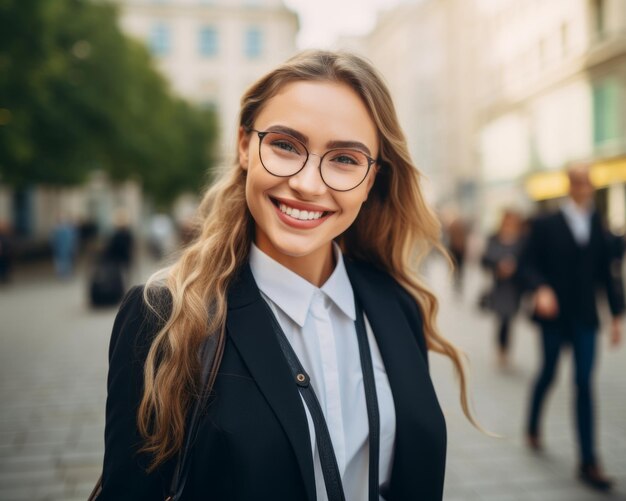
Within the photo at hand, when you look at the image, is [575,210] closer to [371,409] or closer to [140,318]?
[371,409]

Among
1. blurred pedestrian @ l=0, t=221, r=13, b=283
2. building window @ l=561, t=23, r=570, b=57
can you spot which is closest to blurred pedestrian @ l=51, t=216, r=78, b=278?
blurred pedestrian @ l=0, t=221, r=13, b=283

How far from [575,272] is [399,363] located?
2.77m

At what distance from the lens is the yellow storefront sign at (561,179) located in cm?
2045

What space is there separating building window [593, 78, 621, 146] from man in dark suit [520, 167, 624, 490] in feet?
62.1

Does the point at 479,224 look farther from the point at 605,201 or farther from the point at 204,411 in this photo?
the point at 204,411

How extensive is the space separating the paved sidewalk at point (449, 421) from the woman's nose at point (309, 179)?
2.75 metres

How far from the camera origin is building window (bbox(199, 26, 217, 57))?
A: 5231 cm

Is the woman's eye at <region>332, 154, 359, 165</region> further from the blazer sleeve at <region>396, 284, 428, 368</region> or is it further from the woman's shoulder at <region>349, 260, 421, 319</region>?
the blazer sleeve at <region>396, 284, 428, 368</region>

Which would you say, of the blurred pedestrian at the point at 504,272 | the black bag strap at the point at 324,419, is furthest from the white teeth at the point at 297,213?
the blurred pedestrian at the point at 504,272

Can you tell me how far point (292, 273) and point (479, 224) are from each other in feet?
106

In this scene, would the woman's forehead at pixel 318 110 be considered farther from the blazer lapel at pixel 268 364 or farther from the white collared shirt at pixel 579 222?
the white collared shirt at pixel 579 222

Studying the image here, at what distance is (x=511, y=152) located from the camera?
28422 millimetres

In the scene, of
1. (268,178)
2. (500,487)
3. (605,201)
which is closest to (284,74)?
(268,178)

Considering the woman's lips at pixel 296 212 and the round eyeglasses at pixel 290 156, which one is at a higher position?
the round eyeglasses at pixel 290 156
